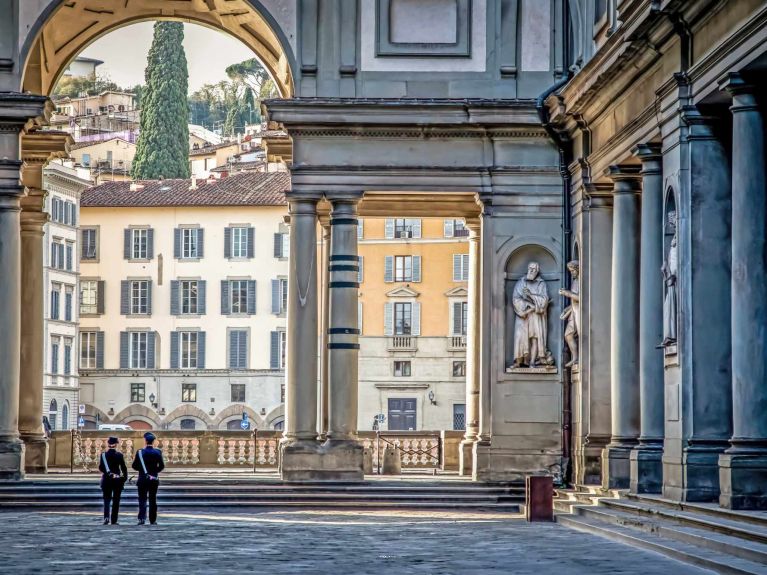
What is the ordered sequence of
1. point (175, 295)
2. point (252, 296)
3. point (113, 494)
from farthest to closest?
point (175, 295) < point (252, 296) < point (113, 494)

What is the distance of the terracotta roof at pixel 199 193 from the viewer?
336 ft

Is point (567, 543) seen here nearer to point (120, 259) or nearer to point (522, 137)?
point (522, 137)

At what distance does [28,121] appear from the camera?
35.6m

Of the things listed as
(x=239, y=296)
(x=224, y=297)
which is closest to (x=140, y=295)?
(x=224, y=297)

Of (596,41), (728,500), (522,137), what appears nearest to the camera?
(728,500)

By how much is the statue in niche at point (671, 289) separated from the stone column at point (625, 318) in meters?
3.66

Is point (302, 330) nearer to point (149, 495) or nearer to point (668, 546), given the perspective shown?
point (149, 495)

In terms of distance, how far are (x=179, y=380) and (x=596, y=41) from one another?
237ft

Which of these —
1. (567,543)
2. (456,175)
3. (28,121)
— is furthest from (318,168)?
(567,543)

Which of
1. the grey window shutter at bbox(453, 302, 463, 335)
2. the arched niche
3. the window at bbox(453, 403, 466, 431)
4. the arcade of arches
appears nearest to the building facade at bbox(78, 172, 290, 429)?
the grey window shutter at bbox(453, 302, 463, 335)

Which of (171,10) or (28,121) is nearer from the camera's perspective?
(28,121)

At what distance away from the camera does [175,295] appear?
342 feet

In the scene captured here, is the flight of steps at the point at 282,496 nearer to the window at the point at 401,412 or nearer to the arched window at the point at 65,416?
the window at the point at 401,412

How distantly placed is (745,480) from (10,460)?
638 inches
